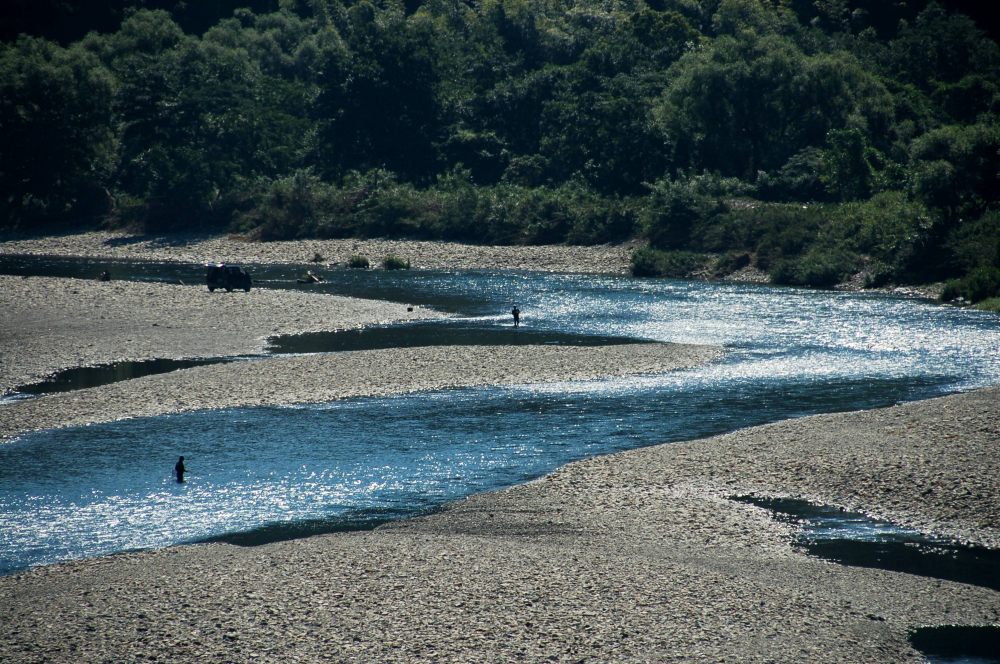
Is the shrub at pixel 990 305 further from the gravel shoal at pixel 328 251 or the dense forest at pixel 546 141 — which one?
the gravel shoal at pixel 328 251

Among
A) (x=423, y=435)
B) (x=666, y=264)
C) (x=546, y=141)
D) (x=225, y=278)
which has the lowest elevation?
(x=423, y=435)

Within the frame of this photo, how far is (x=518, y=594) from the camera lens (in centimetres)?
2283

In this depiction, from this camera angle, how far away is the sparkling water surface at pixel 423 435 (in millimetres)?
28688

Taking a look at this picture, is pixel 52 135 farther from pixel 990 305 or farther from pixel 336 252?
pixel 990 305

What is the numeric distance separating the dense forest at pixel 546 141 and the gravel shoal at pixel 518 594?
189ft

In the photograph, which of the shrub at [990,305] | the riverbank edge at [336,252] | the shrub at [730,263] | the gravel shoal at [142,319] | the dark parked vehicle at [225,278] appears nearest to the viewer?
the gravel shoal at [142,319]

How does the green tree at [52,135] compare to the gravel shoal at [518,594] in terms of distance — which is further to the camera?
the green tree at [52,135]

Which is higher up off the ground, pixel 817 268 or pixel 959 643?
pixel 817 268

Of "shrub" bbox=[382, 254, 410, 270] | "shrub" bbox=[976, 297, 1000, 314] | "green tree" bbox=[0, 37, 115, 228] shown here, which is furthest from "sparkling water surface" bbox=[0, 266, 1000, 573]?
"green tree" bbox=[0, 37, 115, 228]

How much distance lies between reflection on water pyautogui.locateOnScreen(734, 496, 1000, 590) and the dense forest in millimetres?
54719

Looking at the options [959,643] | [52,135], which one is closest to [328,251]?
[52,135]

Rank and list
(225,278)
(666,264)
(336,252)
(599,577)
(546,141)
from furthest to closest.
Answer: (546,141)
(336,252)
(666,264)
(225,278)
(599,577)

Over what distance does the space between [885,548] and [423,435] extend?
15.7 m

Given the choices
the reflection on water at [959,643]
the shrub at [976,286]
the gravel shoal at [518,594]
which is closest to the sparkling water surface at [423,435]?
the gravel shoal at [518,594]
